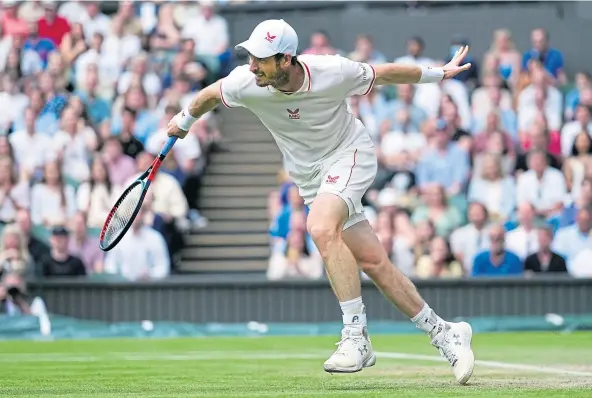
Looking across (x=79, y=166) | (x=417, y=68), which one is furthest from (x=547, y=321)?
(x=417, y=68)

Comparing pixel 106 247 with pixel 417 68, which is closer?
pixel 417 68

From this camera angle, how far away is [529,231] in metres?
16.5

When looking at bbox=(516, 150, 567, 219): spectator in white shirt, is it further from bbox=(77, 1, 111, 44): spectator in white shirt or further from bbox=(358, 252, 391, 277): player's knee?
bbox=(358, 252, 391, 277): player's knee

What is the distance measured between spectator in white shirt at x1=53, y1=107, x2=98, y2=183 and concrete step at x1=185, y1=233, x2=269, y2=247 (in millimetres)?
1680

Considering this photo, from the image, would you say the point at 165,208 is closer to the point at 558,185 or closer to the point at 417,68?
the point at 558,185

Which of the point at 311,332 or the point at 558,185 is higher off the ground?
the point at 558,185

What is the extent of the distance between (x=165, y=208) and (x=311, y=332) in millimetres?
2826

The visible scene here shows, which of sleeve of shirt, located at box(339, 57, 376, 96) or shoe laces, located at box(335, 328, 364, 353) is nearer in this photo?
shoe laces, located at box(335, 328, 364, 353)

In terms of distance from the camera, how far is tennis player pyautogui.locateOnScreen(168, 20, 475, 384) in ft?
27.0

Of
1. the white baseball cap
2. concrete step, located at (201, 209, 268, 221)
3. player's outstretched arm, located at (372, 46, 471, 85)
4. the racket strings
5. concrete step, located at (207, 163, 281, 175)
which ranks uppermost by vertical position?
the white baseball cap

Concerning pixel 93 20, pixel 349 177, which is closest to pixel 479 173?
pixel 93 20

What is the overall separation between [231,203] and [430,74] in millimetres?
10725

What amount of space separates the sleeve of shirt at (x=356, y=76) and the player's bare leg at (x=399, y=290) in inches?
33.3

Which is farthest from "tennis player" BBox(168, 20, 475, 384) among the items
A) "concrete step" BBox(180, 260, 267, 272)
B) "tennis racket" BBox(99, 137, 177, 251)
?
"concrete step" BBox(180, 260, 267, 272)
